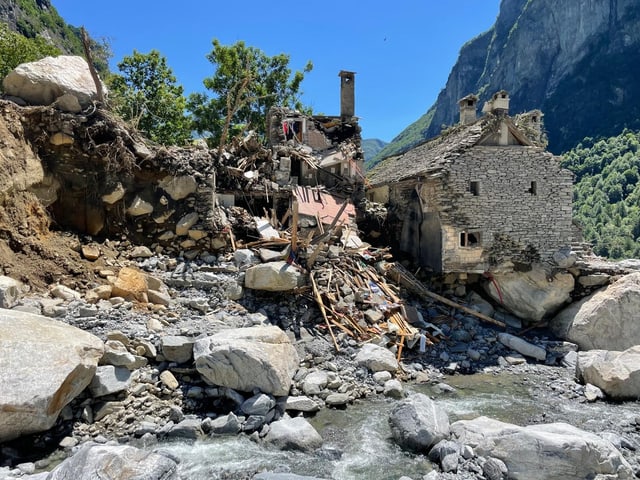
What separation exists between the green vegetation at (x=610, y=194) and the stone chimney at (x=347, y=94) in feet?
100

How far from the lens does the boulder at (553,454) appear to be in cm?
632

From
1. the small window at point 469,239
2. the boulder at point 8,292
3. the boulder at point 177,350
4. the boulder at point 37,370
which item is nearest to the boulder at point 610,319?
the small window at point 469,239

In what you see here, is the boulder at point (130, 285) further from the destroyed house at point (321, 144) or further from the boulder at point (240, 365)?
the destroyed house at point (321, 144)

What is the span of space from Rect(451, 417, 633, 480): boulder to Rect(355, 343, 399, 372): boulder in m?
3.55

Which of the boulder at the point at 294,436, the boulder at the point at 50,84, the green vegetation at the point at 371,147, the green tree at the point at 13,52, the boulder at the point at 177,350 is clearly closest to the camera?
the boulder at the point at 294,436

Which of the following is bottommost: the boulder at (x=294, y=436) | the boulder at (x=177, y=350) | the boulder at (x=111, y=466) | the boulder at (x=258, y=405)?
the boulder at (x=294, y=436)

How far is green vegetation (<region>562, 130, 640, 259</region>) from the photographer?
44.9 meters

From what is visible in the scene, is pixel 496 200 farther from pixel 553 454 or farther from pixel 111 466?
pixel 111 466

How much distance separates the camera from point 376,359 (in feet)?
34.2

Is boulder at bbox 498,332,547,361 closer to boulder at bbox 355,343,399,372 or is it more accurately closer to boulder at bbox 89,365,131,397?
boulder at bbox 355,343,399,372

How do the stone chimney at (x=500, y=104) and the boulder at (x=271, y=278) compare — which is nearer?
the boulder at (x=271, y=278)

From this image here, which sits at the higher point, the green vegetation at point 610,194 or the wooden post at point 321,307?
the green vegetation at point 610,194

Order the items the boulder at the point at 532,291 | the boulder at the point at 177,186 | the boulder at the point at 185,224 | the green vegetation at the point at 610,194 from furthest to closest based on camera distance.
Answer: the green vegetation at the point at 610,194 → the boulder at the point at 532,291 → the boulder at the point at 177,186 → the boulder at the point at 185,224

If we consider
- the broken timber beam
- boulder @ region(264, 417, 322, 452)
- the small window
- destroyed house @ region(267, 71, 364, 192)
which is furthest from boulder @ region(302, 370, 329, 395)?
destroyed house @ region(267, 71, 364, 192)
